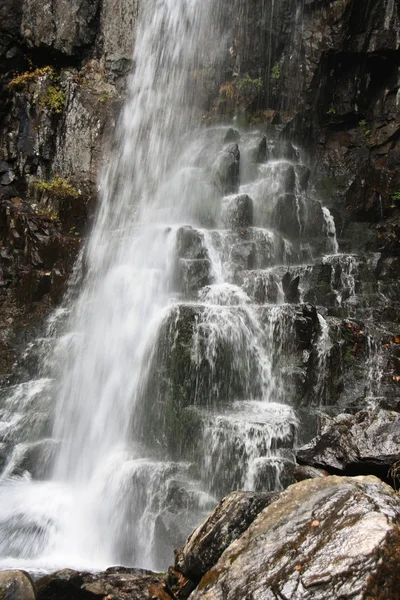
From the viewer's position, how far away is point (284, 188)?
16.0m

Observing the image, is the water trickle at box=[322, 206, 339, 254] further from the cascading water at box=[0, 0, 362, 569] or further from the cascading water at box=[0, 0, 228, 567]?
the cascading water at box=[0, 0, 228, 567]

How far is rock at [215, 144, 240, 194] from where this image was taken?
15945mm

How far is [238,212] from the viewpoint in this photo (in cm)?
1484

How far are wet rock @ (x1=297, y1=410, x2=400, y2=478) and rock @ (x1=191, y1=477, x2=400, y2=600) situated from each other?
113cm

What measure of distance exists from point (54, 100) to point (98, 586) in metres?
17.0

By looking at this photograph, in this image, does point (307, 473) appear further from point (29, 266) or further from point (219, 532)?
point (29, 266)

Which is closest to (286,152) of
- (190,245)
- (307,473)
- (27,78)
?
(190,245)

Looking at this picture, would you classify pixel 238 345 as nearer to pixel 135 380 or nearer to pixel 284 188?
pixel 135 380

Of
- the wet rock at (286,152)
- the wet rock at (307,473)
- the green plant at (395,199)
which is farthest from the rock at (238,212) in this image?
the wet rock at (307,473)

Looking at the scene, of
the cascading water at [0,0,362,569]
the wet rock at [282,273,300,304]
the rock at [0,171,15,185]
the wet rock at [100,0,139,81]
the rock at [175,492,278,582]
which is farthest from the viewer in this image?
the wet rock at [100,0,139,81]

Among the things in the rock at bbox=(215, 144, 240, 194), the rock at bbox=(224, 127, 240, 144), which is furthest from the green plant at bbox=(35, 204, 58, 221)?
the rock at bbox=(224, 127, 240, 144)

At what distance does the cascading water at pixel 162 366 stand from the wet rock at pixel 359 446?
2.05 metres

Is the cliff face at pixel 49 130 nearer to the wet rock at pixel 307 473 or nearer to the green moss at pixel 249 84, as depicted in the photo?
the green moss at pixel 249 84

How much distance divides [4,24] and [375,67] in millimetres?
14511
